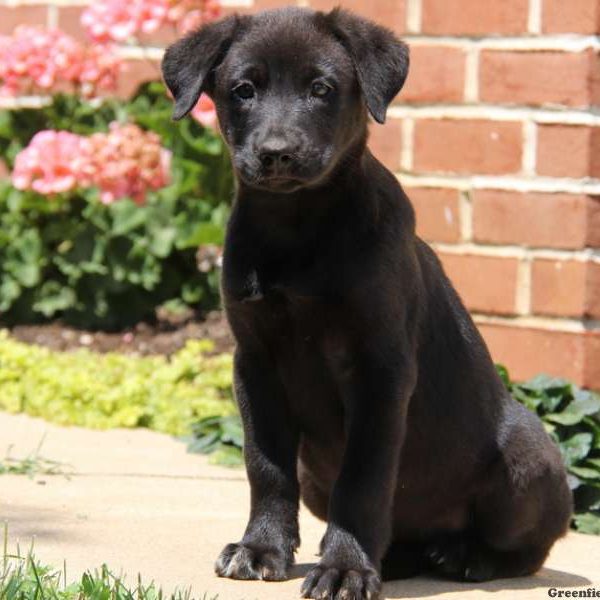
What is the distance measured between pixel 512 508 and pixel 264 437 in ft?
2.15

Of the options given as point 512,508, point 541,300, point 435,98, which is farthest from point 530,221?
point 512,508

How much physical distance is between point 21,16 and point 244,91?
432cm

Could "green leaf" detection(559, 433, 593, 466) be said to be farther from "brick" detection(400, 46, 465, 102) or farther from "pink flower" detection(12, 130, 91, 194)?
"pink flower" detection(12, 130, 91, 194)

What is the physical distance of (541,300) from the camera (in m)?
5.31

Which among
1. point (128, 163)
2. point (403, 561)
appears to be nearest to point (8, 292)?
point (128, 163)

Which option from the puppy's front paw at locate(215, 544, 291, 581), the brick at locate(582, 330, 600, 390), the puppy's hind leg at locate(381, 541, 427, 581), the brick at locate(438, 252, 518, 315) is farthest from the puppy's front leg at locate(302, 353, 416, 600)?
the brick at locate(438, 252, 518, 315)

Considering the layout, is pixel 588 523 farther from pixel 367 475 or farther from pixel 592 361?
pixel 367 475

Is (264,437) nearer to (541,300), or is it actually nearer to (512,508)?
(512,508)

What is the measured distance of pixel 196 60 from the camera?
371cm

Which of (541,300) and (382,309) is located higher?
(382,309)

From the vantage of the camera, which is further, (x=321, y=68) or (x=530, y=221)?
(x=530, y=221)

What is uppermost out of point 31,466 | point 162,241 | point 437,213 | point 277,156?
point 277,156

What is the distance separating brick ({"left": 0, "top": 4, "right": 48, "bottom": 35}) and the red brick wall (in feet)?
7.75

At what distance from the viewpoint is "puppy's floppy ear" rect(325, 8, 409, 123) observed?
360 centimetres
